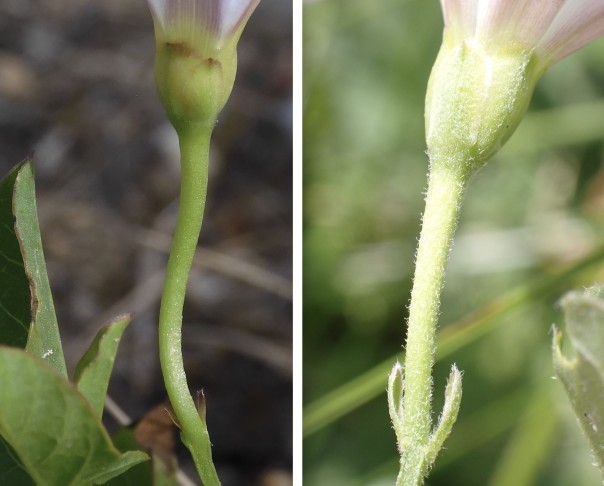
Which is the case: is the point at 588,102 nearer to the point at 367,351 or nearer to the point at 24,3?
the point at 367,351

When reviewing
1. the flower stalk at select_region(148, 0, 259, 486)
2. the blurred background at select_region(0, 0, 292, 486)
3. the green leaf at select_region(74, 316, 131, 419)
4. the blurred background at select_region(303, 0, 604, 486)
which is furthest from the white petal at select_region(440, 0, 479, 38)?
the blurred background at select_region(0, 0, 292, 486)

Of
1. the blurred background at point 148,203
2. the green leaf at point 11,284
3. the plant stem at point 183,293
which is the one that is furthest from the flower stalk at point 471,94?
the blurred background at point 148,203

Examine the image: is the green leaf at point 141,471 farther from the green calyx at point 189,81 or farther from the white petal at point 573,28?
the white petal at point 573,28

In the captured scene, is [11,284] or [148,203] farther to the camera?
[148,203]

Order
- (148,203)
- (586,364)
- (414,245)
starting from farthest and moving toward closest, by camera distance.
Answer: (148,203)
(414,245)
(586,364)

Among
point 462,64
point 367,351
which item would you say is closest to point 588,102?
point 367,351

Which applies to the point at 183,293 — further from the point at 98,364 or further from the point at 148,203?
the point at 148,203

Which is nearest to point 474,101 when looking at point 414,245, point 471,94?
point 471,94
